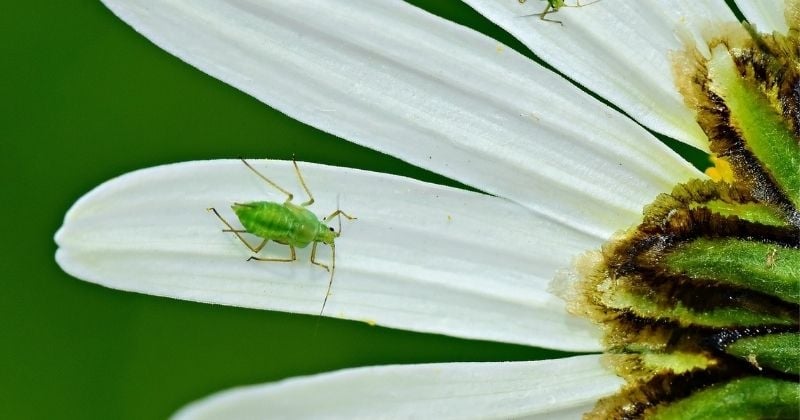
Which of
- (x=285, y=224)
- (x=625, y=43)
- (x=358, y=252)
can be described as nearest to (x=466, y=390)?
A: (x=358, y=252)

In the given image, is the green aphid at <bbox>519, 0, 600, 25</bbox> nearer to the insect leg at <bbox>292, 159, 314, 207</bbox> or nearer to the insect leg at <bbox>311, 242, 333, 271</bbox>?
the insect leg at <bbox>292, 159, 314, 207</bbox>

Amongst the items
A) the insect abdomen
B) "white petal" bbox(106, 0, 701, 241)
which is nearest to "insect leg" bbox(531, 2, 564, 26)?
"white petal" bbox(106, 0, 701, 241)

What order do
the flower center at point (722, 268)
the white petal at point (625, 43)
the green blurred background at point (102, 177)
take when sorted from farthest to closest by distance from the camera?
1. the green blurred background at point (102, 177)
2. the white petal at point (625, 43)
3. the flower center at point (722, 268)

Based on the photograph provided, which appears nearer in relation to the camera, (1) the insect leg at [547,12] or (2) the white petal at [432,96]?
(2) the white petal at [432,96]

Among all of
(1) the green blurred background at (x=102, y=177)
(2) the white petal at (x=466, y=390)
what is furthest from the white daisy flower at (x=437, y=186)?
(1) the green blurred background at (x=102, y=177)

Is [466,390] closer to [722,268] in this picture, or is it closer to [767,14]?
[722,268]

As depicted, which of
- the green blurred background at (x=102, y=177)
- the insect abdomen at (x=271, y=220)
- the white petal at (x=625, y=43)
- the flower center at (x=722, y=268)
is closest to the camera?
the flower center at (x=722, y=268)

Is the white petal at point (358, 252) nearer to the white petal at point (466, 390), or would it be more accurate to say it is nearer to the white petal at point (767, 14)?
the white petal at point (466, 390)

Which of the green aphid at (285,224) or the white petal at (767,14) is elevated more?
the white petal at (767,14)
